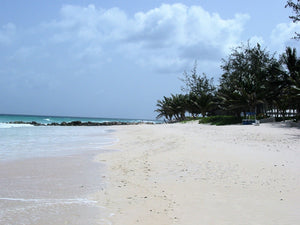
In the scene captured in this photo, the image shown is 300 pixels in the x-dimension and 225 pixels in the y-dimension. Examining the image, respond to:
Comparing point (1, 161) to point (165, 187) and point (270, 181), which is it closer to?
point (165, 187)

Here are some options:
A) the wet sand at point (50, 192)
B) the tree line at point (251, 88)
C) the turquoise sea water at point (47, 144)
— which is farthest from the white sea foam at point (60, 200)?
the tree line at point (251, 88)

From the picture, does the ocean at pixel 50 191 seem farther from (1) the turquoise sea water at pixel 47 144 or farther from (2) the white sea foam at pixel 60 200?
(1) the turquoise sea water at pixel 47 144

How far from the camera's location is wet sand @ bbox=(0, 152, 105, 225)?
12.4 feet

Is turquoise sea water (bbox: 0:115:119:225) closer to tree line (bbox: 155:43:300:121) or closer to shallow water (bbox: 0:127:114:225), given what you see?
shallow water (bbox: 0:127:114:225)

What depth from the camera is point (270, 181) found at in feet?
17.7

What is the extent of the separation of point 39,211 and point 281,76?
113 ft

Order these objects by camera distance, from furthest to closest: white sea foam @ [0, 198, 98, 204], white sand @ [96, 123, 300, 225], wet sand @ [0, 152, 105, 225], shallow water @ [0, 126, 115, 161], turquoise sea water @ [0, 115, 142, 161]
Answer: turquoise sea water @ [0, 115, 142, 161] → shallow water @ [0, 126, 115, 161] → white sea foam @ [0, 198, 98, 204] → wet sand @ [0, 152, 105, 225] → white sand @ [96, 123, 300, 225]

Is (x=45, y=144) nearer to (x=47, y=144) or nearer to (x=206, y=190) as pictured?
(x=47, y=144)

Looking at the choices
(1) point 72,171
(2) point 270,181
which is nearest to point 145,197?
(2) point 270,181

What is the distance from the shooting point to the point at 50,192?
503cm

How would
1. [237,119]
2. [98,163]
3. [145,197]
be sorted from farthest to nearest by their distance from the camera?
1. [237,119]
2. [98,163]
3. [145,197]

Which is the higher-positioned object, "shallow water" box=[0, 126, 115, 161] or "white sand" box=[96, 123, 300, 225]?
"white sand" box=[96, 123, 300, 225]

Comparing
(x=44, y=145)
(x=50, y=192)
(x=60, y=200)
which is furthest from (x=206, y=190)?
(x=44, y=145)

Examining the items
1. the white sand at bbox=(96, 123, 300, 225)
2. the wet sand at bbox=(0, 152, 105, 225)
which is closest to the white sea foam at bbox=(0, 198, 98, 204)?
the wet sand at bbox=(0, 152, 105, 225)
